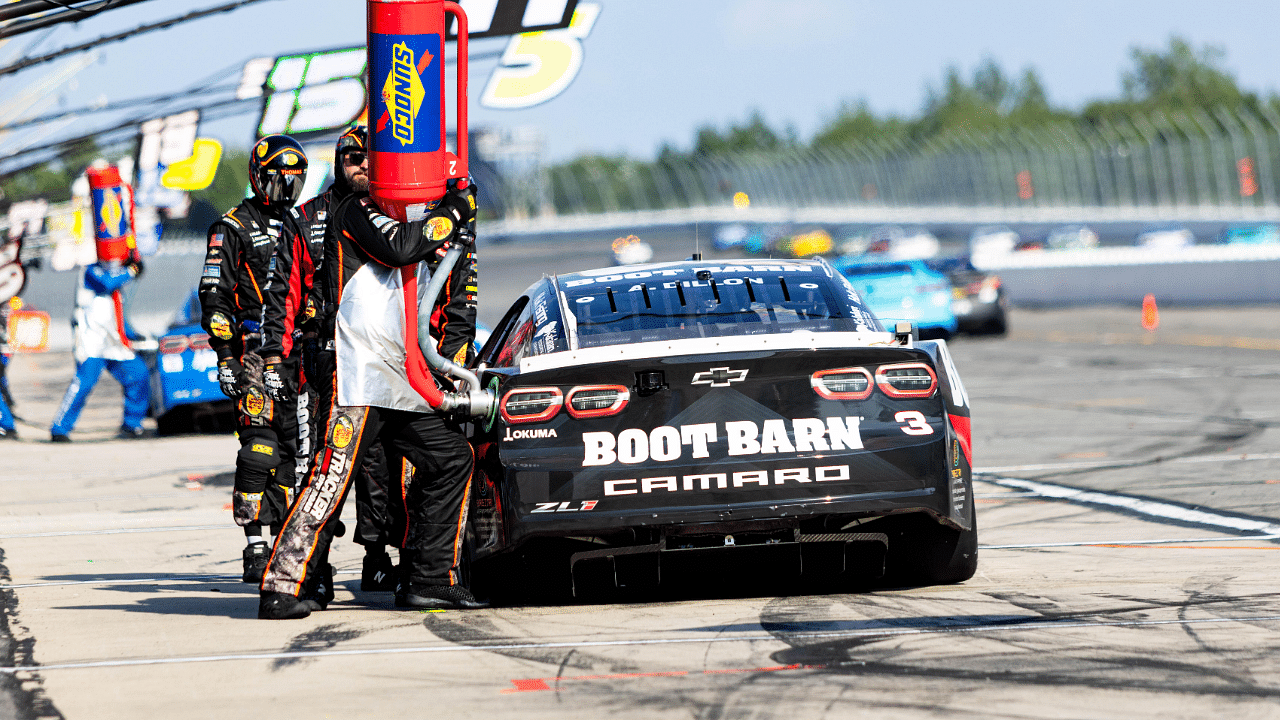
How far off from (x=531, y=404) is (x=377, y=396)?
1.65 ft

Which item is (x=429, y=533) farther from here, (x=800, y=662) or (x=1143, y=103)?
(x=1143, y=103)

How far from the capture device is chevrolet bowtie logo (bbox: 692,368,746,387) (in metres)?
5.09

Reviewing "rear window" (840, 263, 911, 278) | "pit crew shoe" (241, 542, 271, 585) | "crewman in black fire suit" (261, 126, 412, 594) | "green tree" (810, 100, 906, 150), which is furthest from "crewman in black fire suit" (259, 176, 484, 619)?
"green tree" (810, 100, 906, 150)

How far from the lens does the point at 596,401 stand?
507 cm

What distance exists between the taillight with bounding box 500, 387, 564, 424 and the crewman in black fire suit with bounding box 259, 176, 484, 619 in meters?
0.27

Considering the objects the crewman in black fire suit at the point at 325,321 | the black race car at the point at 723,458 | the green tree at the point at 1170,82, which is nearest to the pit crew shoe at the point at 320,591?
the crewman in black fire suit at the point at 325,321

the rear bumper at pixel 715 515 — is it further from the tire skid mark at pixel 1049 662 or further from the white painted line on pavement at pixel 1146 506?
the white painted line on pavement at pixel 1146 506

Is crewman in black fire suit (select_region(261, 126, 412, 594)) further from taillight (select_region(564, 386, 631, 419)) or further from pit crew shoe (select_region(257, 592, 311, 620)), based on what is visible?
taillight (select_region(564, 386, 631, 419))

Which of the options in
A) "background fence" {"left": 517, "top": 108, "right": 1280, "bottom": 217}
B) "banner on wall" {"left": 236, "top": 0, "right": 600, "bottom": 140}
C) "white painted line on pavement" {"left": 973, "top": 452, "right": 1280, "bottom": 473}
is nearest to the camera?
"white painted line on pavement" {"left": 973, "top": 452, "right": 1280, "bottom": 473}

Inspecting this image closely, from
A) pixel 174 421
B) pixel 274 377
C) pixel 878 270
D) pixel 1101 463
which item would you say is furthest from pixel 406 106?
pixel 878 270

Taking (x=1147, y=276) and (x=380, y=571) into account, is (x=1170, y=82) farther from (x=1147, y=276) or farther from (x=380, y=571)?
(x=380, y=571)

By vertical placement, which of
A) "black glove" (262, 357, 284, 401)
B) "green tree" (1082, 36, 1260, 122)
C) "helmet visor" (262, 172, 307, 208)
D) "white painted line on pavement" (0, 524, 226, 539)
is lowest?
"white painted line on pavement" (0, 524, 226, 539)

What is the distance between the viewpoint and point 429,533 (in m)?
5.31

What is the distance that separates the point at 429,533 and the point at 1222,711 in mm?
2667
